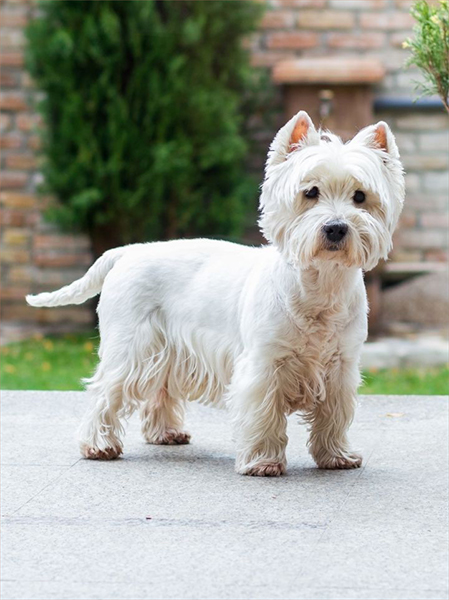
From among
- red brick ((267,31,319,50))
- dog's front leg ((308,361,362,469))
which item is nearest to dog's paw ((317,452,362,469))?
dog's front leg ((308,361,362,469))

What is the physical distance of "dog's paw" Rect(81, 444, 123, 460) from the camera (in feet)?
14.2

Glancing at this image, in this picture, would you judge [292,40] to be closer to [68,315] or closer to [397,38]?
[397,38]

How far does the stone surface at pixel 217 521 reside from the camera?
286cm

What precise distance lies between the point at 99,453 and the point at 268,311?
90cm

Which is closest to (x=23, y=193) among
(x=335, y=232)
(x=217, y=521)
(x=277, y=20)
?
(x=277, y=20)

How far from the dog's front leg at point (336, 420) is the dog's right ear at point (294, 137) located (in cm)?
78

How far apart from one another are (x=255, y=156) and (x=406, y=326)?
1.96 metres

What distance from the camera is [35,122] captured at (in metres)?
9.91

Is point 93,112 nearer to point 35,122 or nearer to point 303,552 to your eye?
→ point 35,122

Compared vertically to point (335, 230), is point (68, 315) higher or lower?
lower

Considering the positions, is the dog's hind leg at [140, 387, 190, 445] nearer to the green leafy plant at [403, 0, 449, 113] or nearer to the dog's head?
the dog's head

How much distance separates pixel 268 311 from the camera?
396 cm

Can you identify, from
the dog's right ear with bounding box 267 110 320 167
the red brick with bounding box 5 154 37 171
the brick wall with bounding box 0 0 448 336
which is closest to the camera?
the dog's right ear with bounding box 267 110 320 167

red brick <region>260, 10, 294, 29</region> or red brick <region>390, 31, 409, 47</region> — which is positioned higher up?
red brick <region>260, 10, 294, 29</region>
